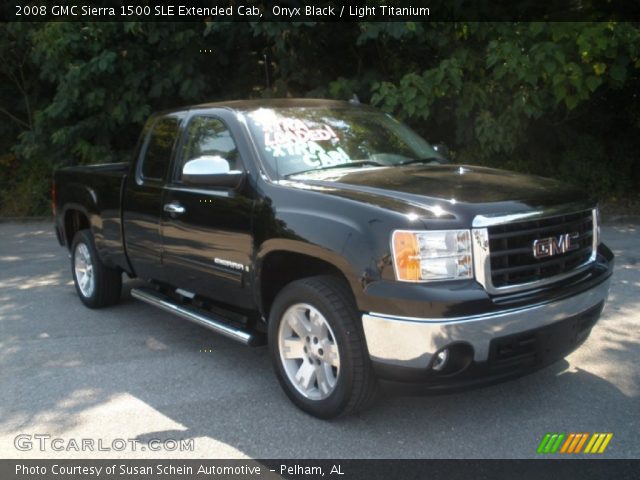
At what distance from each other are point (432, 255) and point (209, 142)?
7.35 feet

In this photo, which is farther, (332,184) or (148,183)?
(148,183)

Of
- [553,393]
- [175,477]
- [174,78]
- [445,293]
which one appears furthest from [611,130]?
[175,477]

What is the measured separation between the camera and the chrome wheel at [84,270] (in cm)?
655

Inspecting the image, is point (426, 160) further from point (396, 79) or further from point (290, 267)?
point (396, 79)

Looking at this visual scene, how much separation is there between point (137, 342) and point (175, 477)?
2339 mm

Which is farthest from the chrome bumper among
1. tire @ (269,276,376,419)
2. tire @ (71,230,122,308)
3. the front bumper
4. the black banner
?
the black banner

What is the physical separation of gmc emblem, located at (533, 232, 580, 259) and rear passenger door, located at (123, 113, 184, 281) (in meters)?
2.89

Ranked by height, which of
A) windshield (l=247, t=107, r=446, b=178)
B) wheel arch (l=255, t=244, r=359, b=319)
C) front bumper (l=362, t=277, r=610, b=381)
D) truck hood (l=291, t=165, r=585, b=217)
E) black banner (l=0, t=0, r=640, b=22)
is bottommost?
front bumper (l=362, t=277, r=610, b=381)

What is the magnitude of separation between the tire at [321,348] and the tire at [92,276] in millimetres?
2861

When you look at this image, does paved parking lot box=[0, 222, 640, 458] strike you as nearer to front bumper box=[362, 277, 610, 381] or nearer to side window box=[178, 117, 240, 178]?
front bumper box=[362, 277, 610, 381]

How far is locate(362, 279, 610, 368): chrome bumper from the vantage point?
335 cm

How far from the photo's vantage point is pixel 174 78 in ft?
37.0

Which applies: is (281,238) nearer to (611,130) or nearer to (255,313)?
(255,313)

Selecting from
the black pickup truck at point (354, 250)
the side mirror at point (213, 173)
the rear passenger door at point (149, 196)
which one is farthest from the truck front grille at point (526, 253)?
the rear passenger door at point (149, 196)
